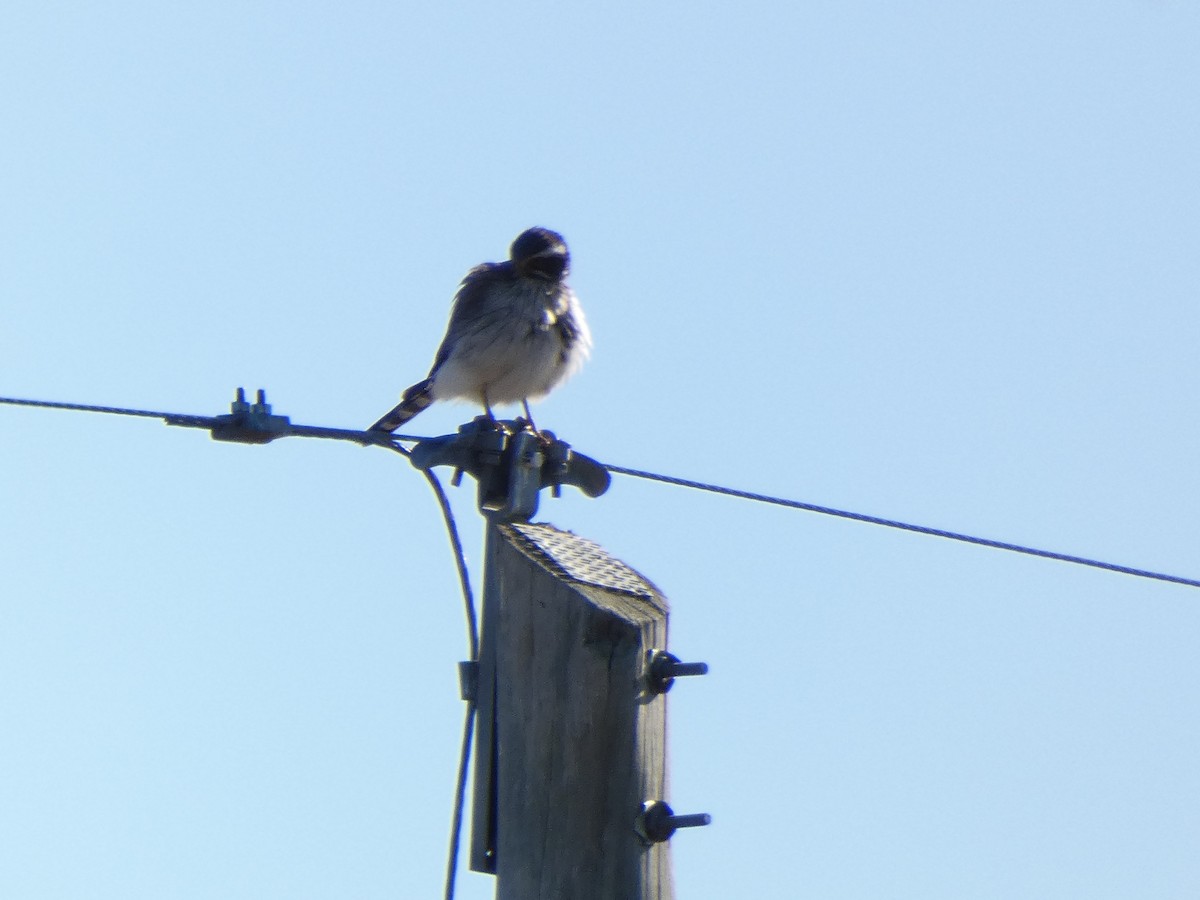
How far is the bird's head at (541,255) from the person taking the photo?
10055 millimetres

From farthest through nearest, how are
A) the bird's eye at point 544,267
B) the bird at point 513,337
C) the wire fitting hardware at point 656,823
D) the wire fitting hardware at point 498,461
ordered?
the bird's eye at point 544,267 → the bird at point 513,337 → the wire fitting hardware at point 498,461 → the wire fitting hardware at point 656,823

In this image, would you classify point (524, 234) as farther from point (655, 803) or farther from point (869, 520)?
point (655, 803)

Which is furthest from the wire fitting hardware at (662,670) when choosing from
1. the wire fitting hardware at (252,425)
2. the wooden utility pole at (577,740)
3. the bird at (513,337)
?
the bird at (513,337)

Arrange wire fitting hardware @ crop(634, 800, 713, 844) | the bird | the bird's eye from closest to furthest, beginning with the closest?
wire fitting hardware @ crop(634, 800, 713, 844) → the bird → the bird's eye

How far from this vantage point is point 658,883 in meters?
4.35

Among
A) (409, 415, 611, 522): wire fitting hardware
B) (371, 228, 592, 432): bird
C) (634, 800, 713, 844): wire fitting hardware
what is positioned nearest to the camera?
(634, 800, 713, 844): wire fitting hardware

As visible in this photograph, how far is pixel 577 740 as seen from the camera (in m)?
4.30

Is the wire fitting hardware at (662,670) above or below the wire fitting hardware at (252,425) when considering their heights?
below

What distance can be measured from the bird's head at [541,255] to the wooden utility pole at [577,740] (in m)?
5.70

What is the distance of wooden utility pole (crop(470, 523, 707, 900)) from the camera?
4.29 m

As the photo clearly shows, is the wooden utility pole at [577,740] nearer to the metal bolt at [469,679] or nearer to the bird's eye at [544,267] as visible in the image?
the metal bolt at [469,679]

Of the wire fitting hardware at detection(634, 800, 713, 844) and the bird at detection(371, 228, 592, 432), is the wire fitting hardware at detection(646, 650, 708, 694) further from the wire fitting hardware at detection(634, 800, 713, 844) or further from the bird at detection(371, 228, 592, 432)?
the bird at detection(371, 228, 592, 432)

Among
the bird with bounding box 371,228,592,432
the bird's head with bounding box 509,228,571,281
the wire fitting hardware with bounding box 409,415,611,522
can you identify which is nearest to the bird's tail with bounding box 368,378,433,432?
the bird with bounding box 371,228,592,432

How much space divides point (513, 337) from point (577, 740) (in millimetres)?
5472
